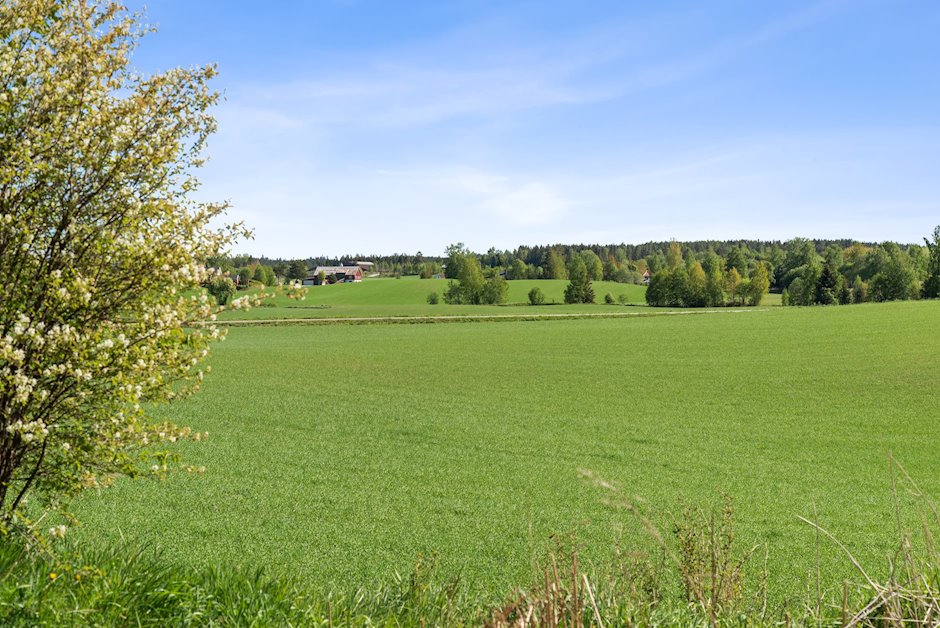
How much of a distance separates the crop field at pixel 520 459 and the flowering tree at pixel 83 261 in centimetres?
275

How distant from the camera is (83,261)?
6.42 metres

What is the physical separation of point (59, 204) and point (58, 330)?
1.44 m

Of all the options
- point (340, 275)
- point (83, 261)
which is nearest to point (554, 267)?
point (340, 275)

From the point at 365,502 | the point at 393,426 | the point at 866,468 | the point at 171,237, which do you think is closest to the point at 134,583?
the point at 171,237

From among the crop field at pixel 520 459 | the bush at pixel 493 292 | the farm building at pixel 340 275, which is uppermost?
the farm building at pixel 340 275

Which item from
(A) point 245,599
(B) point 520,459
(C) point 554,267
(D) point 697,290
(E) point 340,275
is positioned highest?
(C) point 554,267

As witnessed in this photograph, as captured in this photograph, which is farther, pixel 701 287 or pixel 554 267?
pixel 554 267

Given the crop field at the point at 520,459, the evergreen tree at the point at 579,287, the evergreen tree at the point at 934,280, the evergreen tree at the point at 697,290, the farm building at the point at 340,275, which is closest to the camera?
the crop field at the point at 520,459

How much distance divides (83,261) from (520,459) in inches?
478

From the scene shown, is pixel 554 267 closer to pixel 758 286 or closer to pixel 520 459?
pixel 758 286

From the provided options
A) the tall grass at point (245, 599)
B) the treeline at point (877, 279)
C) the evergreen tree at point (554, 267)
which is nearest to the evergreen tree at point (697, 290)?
the treeline at point (877, 279)

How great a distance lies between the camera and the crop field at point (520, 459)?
35.0 ft

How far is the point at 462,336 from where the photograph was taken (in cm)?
5406

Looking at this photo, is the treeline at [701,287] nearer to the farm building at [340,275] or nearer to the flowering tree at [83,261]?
the farm building at [340,275]
